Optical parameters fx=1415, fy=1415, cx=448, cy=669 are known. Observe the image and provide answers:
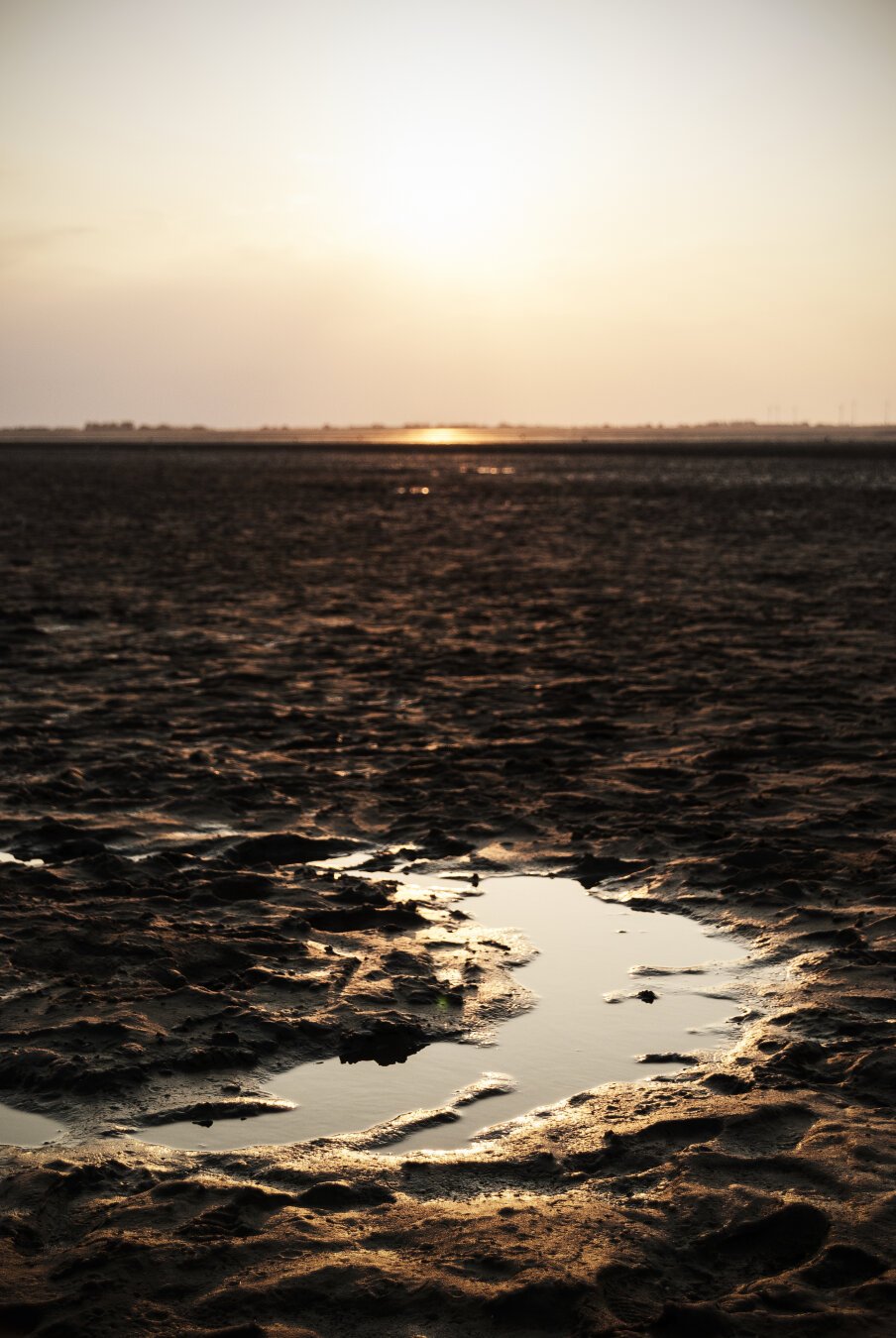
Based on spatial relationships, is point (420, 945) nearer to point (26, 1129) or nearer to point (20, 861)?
point (26, 1129)

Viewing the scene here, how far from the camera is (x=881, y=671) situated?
15.2m

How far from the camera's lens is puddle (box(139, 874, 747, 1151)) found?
540 centimetres

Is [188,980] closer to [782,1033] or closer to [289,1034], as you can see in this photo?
[289,1034]

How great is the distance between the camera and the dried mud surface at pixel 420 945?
4.29m

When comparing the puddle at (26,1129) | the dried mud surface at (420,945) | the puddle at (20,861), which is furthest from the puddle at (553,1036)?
the puddle at (20,861)

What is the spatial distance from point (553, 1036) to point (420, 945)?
4.25ft

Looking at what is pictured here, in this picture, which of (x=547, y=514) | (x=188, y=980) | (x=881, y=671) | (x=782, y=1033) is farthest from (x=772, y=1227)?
(x=547, y=514)

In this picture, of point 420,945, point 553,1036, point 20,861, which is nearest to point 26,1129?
point 553,1036

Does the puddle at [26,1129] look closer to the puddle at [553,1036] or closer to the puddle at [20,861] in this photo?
the puddle at [553,1036]

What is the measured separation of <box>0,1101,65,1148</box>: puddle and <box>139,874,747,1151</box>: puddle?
0.35 meters

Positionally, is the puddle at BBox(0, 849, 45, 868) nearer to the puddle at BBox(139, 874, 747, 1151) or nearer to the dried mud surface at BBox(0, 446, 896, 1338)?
the dried mud surface at BBox(0, 446, 896, 1338)

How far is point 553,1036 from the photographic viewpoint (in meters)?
6.25

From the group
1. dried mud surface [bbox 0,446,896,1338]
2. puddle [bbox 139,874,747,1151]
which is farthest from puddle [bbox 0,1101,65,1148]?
puddle [bbox 139,874,747,1151]

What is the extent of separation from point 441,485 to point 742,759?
62.6 m
